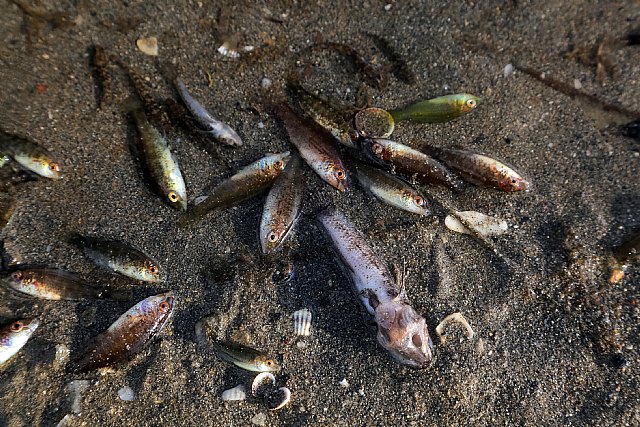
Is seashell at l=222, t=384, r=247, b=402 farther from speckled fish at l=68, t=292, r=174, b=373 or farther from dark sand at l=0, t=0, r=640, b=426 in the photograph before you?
speckled fish at l=68, t=292, r=174, b=373

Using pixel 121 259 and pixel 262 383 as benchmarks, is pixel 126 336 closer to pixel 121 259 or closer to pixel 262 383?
pixel 121 259

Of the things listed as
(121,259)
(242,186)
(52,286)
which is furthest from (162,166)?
(52,286)

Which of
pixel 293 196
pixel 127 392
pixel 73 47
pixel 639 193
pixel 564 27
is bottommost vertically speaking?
pixel 127 392

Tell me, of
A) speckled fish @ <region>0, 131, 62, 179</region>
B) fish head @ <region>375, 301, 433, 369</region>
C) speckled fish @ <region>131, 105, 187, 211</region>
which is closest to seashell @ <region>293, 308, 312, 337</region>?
fish head @ <region>375, 301, 433, 369</region>

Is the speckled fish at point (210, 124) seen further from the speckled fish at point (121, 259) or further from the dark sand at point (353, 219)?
the speckled fish at point (121, 259)

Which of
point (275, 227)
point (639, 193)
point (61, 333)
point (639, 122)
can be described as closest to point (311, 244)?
point (275, 227)

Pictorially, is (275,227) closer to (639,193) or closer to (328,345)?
(328,345)

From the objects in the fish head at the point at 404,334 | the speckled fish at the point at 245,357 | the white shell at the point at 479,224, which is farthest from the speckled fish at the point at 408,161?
the speckled fish at the point at 245,357
